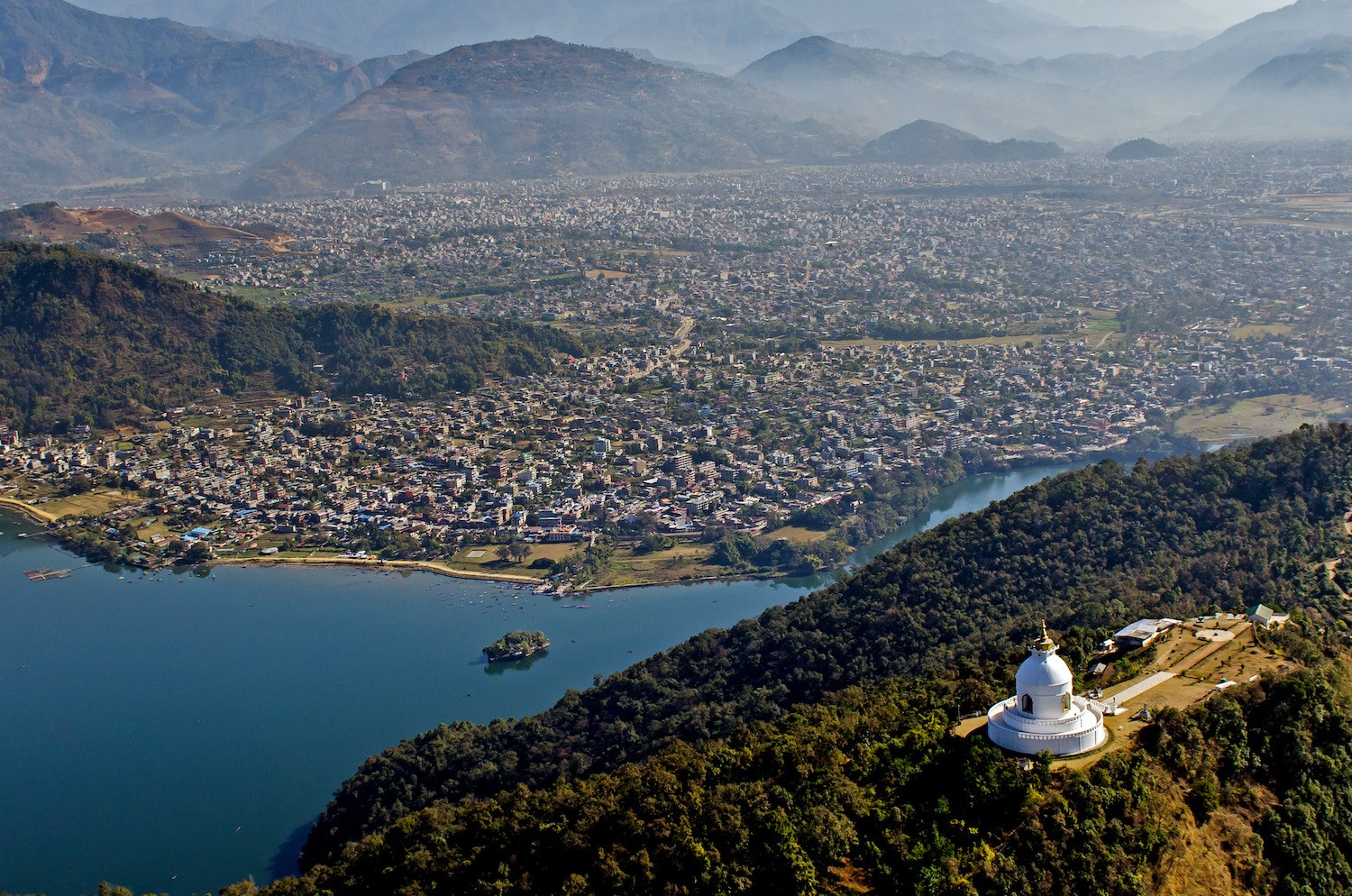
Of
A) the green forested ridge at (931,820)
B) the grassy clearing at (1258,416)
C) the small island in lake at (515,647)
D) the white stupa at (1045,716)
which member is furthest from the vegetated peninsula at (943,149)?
the white stupa at (1045,716)

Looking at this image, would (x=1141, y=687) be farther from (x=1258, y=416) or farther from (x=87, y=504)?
(x=87, y=504)

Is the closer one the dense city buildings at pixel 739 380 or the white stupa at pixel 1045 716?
the white stupa at pixel 1045 716

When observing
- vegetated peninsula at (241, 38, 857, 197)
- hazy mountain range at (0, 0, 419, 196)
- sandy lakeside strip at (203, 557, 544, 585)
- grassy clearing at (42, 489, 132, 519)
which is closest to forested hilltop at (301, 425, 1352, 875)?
sandy lakeside strip at (203, 557, 544, 585)

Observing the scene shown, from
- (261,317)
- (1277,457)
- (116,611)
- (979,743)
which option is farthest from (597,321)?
(979,743)

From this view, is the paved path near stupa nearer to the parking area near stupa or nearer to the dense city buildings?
the parking area near stupa

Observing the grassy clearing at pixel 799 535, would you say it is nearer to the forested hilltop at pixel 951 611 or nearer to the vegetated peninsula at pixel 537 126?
the forested hilltop at pixel 951 611

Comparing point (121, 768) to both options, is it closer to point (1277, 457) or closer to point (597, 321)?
point (1277, 457)

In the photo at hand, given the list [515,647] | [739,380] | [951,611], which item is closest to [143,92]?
[739,380]
